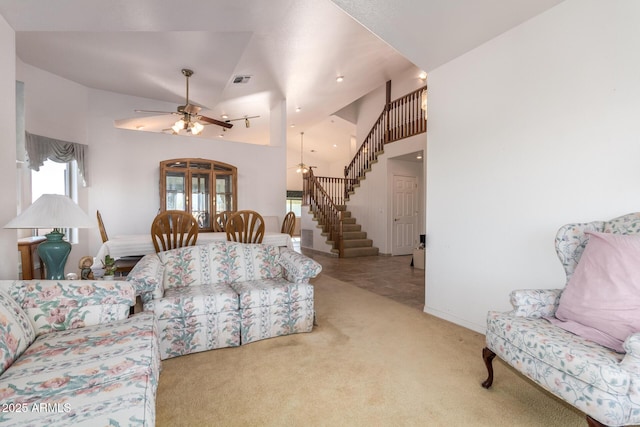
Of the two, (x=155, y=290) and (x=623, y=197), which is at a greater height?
(x=623, y=197)

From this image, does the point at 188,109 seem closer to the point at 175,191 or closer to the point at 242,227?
the point at 175,191

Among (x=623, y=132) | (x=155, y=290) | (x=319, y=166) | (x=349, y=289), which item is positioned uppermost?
(x=319, y=166)

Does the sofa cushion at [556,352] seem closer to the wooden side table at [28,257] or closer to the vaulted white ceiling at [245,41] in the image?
the vaulted white ceiling at [245,41]

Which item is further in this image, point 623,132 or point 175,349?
point 175,349

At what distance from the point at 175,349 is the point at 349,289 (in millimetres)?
2459

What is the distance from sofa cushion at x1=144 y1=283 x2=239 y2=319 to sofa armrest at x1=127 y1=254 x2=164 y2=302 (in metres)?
0.06

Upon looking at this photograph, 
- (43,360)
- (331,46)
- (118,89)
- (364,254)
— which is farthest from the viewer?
(364,254)

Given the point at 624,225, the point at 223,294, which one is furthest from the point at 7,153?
the point at 624,225

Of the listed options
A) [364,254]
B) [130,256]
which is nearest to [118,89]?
[130,256]

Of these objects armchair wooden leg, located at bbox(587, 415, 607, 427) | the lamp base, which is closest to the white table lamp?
the lamp base

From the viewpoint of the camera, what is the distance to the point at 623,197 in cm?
186

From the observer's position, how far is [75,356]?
4.17 feet

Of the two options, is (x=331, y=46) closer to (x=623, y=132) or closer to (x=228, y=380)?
(x=623, y=132)

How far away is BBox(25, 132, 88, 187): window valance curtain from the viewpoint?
370 cm
